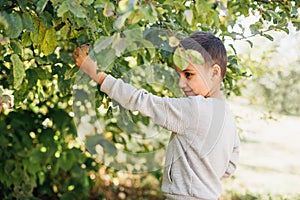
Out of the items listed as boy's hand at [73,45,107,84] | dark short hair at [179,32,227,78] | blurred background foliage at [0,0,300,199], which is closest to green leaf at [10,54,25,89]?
blurred background foliage at [0,0,300,199]

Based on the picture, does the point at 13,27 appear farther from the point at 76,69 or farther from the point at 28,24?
the point at 76,69

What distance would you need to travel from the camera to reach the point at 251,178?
596 centimetres

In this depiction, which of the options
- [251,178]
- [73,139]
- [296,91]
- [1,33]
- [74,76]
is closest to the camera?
[1,33]

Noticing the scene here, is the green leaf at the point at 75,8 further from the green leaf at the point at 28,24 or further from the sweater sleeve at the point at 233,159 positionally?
the sweater sleeve at the point at 233,159

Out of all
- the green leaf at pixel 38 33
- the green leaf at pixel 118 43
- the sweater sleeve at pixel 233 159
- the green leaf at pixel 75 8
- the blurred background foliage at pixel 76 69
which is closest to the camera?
the green leaf at pixel 118 43

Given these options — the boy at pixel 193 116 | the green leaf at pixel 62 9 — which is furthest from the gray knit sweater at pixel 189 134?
the green leaf at pixel 62 9

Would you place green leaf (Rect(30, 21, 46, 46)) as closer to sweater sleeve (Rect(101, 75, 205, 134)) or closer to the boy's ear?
sweater sleeve (Rect(101, 75, 205, 134))

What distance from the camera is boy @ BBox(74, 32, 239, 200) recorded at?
174 centimetres

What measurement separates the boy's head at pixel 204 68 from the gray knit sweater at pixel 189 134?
6cm

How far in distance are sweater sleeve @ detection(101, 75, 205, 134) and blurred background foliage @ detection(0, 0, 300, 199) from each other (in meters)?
0.07

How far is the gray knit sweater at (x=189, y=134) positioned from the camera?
173cm

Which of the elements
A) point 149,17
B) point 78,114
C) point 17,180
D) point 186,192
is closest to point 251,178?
point 17,180

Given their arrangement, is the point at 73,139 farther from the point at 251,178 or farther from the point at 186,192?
the point at 251,178

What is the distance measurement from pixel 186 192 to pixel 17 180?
1963 mm
